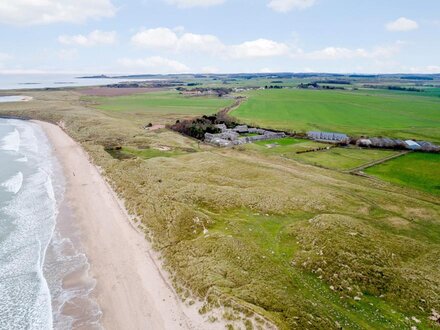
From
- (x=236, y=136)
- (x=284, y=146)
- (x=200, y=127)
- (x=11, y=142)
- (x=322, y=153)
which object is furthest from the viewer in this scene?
(x=200, y=127)

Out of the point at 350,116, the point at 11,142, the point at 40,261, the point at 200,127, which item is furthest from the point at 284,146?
the point at 11,142

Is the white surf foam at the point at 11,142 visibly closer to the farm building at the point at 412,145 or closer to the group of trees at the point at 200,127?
the group of trees at the point at 200,127

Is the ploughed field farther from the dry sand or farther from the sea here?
the sea

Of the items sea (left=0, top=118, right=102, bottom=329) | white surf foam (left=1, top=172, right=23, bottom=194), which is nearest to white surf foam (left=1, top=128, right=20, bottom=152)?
sea (left=0, top=118, right=102, bottom=329)

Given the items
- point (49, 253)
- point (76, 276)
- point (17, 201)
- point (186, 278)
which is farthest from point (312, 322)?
point (17, 201)

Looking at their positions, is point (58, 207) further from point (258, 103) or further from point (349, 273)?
point (258, 103)

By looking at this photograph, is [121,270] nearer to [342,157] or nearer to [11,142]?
[342,157]
